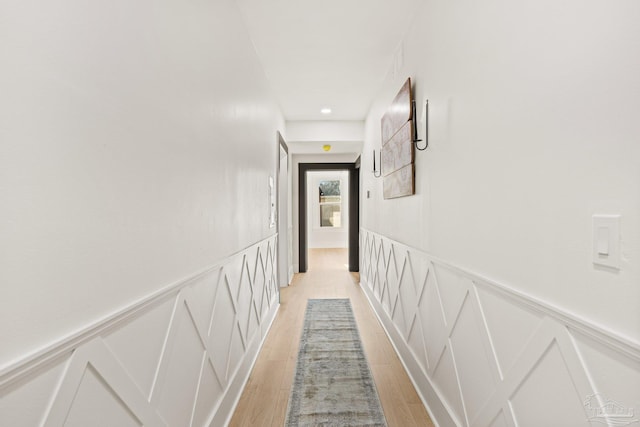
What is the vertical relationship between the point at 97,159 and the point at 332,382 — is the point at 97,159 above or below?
above

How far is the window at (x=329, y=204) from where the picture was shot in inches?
412

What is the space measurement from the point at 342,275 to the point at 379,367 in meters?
3.55

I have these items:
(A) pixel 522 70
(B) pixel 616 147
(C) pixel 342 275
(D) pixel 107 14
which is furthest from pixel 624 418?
(C) pixel 342 275

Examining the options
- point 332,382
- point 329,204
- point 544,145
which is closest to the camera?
point 544,145

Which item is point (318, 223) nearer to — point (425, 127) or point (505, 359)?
point (425, 127)

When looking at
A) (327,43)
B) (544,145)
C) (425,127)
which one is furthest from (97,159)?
(327,43)

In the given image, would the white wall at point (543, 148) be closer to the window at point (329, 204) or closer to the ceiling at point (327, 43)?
the ceiling at point (327, 43)

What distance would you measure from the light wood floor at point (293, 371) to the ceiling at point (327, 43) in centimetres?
248

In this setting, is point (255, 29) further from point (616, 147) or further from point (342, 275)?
point (342, 275)

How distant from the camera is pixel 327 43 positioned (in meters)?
2.70

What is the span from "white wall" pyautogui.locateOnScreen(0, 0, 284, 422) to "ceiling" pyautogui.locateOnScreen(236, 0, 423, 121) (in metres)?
0.82

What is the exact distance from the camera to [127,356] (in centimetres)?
97

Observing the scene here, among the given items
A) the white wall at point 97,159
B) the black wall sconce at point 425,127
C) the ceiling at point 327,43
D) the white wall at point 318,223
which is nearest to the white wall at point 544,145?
the black wall sconce at point 425,127

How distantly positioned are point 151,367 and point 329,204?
9496 millimetres
